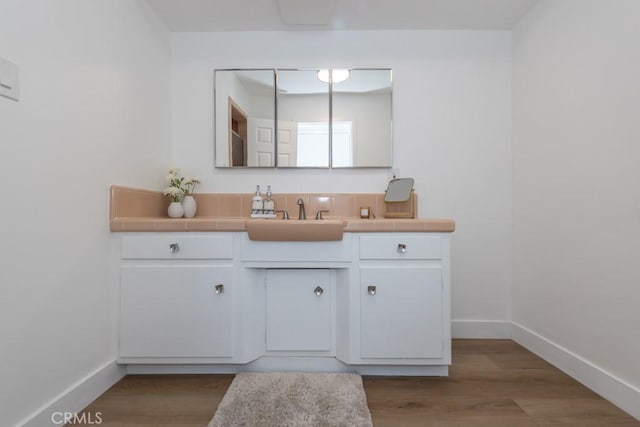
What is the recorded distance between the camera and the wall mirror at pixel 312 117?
214 centimetres

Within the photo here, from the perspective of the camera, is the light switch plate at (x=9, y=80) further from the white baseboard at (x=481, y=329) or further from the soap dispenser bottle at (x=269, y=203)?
the white baseboard at (x=481, y=329)

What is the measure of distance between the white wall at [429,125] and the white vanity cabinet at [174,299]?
0.74 metres

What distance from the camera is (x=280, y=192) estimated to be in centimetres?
218

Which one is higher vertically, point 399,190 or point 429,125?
point 429,125

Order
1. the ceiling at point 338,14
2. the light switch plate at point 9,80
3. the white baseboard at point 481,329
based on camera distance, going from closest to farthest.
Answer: the light switch plate at point 9,80 < the ceiling at point 338,14 < the white baseboard at point 481,329

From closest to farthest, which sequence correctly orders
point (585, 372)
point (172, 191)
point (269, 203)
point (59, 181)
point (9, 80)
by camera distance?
point (9, 80)
point (59, 181)
point (585, 372)
point (172, 191)
point (269, 203)

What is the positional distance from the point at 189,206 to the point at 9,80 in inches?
43.6

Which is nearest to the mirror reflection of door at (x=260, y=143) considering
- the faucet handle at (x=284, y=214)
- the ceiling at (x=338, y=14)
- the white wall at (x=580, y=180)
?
the faucet handle at (x=284, y=214)

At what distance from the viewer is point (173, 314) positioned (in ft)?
5.04

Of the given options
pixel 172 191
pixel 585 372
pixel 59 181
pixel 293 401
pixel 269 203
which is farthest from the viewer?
pixel 269 203

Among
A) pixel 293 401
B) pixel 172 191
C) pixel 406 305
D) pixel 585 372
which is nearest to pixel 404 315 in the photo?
pixel 406 305

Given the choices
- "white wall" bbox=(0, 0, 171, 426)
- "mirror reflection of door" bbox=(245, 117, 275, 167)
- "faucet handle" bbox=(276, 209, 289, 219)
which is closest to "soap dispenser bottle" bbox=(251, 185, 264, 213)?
"faucet handle" bbox=(276, 209, 289, 219)

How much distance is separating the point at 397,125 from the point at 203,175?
1439 millimetres

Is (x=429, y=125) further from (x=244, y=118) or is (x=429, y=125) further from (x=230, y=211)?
(x=230, y=211)
